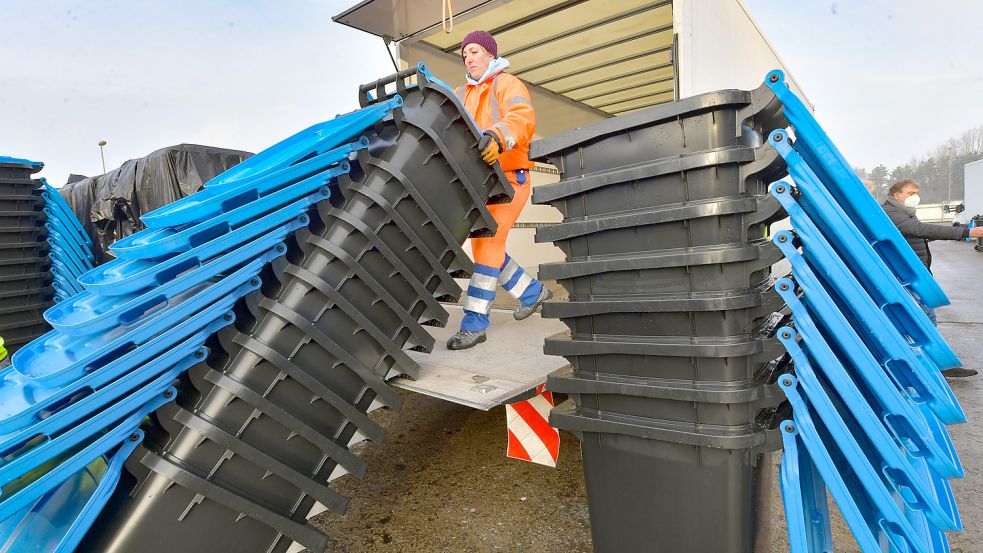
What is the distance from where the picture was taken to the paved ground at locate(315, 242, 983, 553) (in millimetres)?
2195

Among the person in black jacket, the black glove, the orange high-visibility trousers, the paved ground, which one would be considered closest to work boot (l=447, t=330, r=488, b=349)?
the orange high-visibility trousers

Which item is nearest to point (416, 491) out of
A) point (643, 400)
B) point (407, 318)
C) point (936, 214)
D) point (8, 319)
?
point (407, 318)

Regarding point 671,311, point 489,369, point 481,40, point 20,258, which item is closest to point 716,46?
point 481,40

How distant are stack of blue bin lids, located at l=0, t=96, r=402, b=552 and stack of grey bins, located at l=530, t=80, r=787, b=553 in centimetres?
88

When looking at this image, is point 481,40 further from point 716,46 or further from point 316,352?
point 716,46

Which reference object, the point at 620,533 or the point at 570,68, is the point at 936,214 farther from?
the point at 620,533

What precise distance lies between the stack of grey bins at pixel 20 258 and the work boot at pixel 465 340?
3667 millimetres

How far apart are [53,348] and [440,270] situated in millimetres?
1264

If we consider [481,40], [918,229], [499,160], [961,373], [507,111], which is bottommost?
[961,373]

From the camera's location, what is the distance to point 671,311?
4.61ft

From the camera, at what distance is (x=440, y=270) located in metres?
2.01

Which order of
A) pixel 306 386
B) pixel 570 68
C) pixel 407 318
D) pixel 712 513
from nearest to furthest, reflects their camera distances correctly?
pixel 712 513 → pixel 306 386 → pixel 407 318 → pixel 570 68

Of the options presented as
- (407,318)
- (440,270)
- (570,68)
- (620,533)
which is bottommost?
(620,533)

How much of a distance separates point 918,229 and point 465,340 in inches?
166
